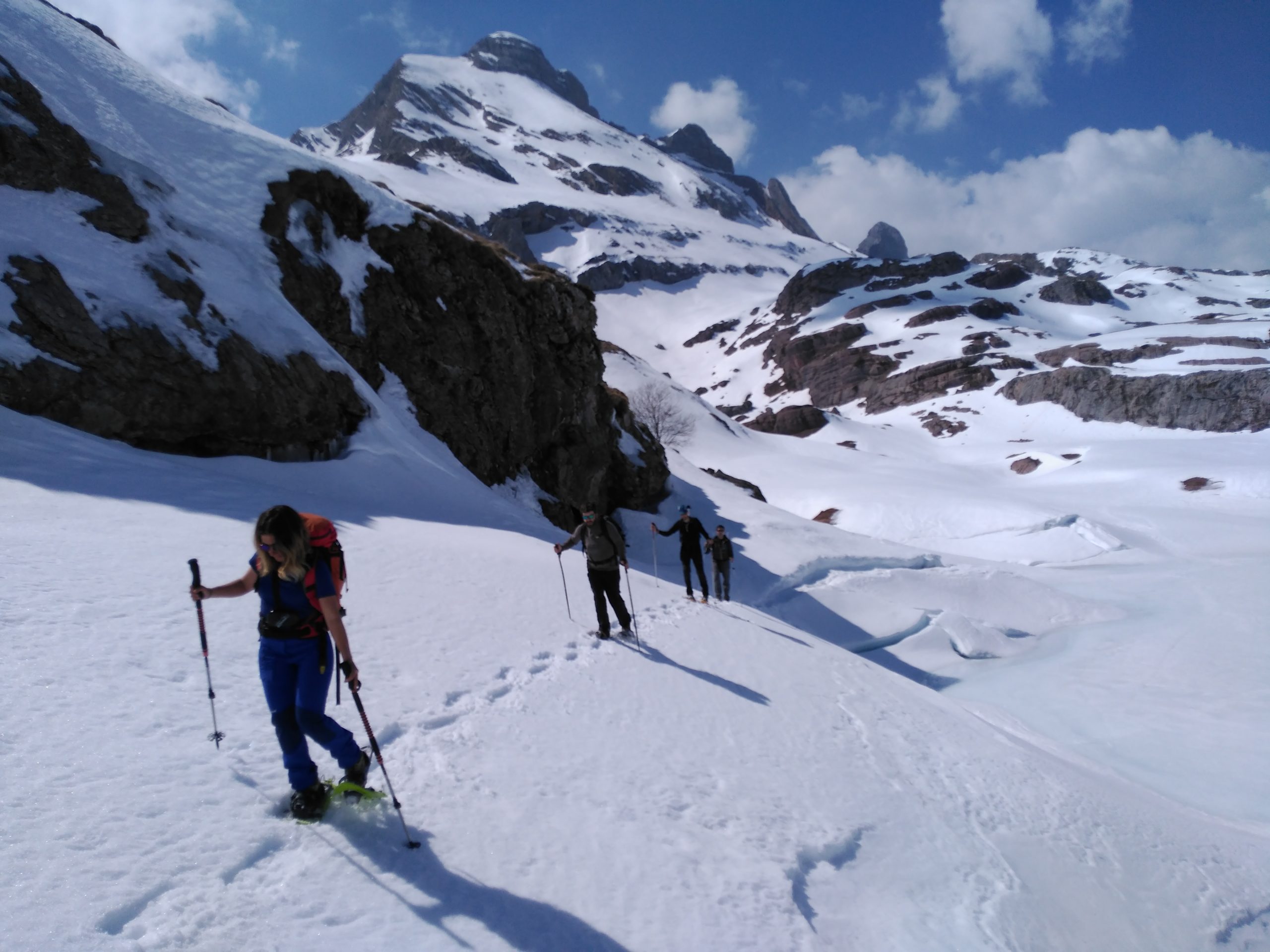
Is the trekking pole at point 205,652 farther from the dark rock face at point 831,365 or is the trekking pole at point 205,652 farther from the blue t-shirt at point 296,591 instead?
the dark rock face at point 831,365

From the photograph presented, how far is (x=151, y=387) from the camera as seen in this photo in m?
11.5

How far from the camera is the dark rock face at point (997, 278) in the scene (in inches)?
4796

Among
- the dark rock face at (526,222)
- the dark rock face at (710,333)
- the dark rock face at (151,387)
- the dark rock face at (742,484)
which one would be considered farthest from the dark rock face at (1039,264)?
the dark rock face at (151,387)

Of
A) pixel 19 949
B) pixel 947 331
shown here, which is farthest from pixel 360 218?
pixel 947 331

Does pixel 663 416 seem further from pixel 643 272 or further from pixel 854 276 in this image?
pixel 643 272

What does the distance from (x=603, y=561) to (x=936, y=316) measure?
4367 inches

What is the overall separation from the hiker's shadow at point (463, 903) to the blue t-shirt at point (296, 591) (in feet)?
4.17

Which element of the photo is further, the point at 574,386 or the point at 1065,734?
the point at 574,386

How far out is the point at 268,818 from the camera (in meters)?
3.58

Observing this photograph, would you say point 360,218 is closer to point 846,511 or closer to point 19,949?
point 19,949

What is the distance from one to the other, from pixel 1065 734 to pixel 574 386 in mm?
19073

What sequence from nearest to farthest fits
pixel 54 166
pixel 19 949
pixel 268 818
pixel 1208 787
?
pixel 19 949 → pixel 268 818 → pixel 1208 787 → pixel 54 166

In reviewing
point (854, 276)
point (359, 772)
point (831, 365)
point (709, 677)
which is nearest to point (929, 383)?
point (831, 365)

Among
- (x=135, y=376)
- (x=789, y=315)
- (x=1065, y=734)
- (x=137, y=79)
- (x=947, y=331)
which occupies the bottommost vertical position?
(x=1065, y=734)
